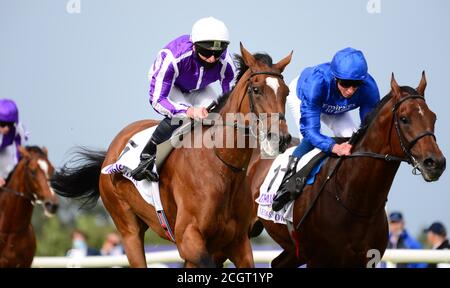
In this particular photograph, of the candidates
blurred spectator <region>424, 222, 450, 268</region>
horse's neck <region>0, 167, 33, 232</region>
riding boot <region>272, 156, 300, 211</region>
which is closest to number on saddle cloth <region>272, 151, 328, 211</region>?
riding boot <region>272, 156, 300, 211</region>

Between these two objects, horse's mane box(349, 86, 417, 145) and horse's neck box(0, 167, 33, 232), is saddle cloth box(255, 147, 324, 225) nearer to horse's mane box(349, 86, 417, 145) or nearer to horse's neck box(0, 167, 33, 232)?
horse's mane box(349, 86, 417, 145)

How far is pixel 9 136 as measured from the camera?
9859 millimetres

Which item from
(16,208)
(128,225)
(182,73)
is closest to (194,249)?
(182,73)

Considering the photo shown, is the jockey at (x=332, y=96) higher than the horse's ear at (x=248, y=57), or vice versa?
the horse's ear at (x=248, y=57)

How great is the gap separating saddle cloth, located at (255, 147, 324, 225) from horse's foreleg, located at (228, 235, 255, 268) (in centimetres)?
93

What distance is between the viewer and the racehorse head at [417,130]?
611cm

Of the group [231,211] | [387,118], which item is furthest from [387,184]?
[231,211]

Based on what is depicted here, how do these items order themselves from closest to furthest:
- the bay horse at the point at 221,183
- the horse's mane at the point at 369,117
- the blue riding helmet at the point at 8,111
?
the bay horse at the point at 221,183 < the horse's mane at the point at 369,117 < the blue riding helmet at the point at 8,111

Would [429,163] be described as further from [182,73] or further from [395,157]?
[182,73]

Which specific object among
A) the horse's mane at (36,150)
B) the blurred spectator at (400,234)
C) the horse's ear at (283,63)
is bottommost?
the blurred spectator at (400,234)

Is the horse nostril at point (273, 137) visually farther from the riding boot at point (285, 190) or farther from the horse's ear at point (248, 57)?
the riding boot at point (285, 190)

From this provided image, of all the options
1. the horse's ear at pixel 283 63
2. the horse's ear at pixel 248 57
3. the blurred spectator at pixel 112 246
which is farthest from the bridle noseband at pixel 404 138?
the blurred spectator at pixel 112 246

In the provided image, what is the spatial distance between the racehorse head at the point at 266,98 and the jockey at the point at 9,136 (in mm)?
4039

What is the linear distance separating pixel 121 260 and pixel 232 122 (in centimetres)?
408
